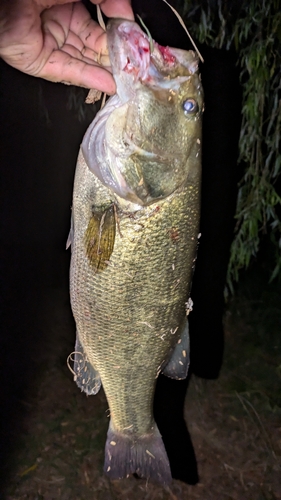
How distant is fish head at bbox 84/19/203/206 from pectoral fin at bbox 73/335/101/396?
1.77 feet

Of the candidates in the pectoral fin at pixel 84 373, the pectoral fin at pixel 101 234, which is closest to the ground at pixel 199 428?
the pectoral fin at pixel 84 373

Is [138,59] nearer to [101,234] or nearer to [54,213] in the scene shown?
[101,234]

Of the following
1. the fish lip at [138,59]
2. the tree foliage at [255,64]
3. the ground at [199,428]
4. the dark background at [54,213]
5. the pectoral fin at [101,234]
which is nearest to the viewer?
the fish lip at [138,59]

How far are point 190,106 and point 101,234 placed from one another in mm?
370

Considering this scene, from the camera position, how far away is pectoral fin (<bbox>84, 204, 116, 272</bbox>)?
37.2 inches

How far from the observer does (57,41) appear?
1.09m

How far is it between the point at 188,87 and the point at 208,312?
1.94 m

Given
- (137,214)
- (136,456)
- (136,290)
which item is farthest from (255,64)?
(136,456)

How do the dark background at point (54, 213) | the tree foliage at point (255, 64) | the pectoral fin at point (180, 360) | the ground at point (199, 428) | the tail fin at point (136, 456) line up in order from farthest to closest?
the ground at point (199, 428), the dark background at point (54, 213), the tree foliage at point (255, 64), the tail fin at point (136, 456), the pectoral fin at point (180, 360)

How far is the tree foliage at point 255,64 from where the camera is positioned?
1547mm

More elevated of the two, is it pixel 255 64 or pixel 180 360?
pixel 255 64

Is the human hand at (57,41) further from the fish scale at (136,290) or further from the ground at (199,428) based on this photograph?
the ground at (199,428)

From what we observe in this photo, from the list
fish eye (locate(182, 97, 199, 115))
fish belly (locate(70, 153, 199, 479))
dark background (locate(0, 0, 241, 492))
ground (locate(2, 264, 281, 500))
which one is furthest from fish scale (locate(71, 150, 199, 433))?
ground (locate(2, 264, 281, 500))

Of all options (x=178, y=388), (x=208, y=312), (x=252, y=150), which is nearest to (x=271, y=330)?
(x=208, y=312)
